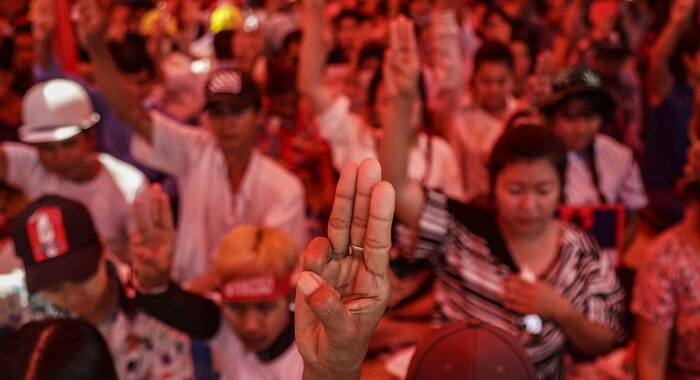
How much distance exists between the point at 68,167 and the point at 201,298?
99 centimetres

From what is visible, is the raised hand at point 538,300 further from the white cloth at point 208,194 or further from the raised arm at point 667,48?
the raised arm at point 667,48

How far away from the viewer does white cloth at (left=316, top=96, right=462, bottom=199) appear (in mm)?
3045

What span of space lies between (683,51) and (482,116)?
144cm

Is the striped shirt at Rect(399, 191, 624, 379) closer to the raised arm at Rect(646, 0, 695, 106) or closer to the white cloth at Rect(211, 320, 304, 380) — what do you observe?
the white cloth at Rect(211, 320, 304, 380)

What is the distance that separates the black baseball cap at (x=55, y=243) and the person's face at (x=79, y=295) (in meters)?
0.02

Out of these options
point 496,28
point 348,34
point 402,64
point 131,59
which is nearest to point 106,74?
point 131,59

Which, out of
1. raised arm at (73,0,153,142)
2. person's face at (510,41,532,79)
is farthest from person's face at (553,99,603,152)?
person's face at (510,41,532,79)

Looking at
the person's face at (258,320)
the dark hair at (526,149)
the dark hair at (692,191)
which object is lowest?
the person's face at (258,320)

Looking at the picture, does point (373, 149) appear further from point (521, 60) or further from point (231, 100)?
point (521, 60)

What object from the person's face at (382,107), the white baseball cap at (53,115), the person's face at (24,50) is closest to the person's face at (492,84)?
the person's face at (382,107)

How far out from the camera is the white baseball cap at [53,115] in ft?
8.66

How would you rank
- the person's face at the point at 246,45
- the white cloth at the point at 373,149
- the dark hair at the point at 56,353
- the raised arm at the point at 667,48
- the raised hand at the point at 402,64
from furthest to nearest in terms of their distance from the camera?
the person's face at the point at 246,45, the raised arm at the point at 667,48, the white cloth at the point at 373,149, the raised hand at the point at 402,64, the dark hair at the point at 56,353

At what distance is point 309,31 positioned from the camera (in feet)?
9.42

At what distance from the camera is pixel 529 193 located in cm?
196
